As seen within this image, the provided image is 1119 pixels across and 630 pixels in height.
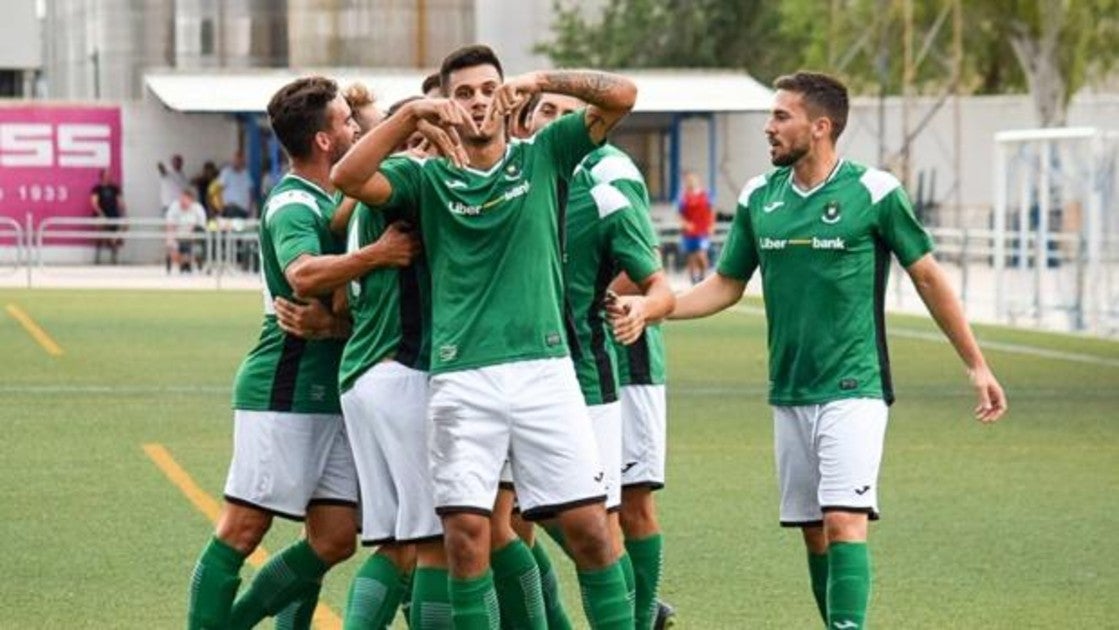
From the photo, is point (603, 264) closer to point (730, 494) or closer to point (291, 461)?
point (291, 461)

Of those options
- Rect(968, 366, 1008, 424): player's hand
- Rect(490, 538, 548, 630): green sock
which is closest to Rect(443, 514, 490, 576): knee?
Rect(490, 538, 548, 630): green sock

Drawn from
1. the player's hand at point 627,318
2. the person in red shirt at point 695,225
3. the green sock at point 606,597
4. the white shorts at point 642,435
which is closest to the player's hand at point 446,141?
the player's hand at point 627,318

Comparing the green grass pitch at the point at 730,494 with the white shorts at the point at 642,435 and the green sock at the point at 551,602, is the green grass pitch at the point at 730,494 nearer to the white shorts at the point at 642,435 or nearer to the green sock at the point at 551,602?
the white shorts at the point at 642,435

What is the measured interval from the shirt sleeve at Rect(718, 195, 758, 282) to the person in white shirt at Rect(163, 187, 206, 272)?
117 feet

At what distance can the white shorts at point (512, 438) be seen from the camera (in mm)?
8570

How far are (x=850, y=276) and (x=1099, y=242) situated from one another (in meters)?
22.5

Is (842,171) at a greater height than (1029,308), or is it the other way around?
(842,171)

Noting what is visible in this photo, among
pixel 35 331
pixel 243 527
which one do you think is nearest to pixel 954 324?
pixel 243 527

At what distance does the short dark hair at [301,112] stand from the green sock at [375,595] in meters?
1.36

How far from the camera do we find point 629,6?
6000 cm

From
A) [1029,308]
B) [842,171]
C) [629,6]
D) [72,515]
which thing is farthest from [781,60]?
[842,171]

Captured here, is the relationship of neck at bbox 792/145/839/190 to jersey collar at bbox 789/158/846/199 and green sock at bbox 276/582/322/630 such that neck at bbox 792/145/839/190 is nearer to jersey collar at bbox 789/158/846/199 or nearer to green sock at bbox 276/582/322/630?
jersey collar at bbox 789/158/846/199

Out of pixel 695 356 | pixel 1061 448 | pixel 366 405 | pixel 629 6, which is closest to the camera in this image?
pixel 366 405

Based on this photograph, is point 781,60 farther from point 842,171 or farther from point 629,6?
point 842,171
